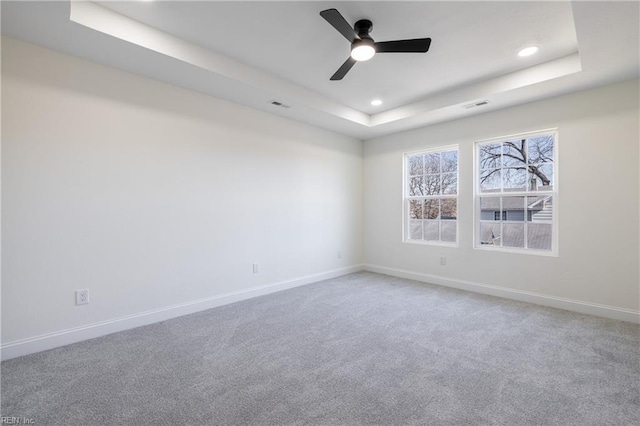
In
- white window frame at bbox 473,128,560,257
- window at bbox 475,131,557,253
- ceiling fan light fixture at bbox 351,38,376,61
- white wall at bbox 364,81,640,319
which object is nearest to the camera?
ceiling fan light fixture at bbox 351,38,376,61

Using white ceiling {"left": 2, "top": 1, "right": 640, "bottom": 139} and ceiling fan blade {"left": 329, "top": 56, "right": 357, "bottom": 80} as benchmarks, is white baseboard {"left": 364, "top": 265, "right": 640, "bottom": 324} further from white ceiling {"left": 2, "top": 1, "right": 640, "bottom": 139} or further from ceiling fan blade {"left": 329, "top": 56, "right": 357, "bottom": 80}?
ceiling fan blade {"left": 329, "top": 56, "right": 357, "bottom": 80}

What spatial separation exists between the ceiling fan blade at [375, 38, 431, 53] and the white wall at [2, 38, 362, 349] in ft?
6.90

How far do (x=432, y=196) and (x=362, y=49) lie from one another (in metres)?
3.01

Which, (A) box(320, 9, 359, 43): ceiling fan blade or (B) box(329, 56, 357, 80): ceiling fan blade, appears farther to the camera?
(B) box(329, 56, 357, 80): ceiling fan blade

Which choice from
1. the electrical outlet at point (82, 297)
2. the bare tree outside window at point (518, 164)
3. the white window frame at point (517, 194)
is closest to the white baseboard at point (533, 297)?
the white window frame at point (517, 194)

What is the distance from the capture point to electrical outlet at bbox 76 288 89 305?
262 centimetres

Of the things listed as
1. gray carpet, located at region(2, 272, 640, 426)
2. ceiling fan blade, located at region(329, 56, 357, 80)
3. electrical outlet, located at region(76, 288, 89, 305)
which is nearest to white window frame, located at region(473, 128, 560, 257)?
gray carpet, located at region(2, 272, 640, 426)

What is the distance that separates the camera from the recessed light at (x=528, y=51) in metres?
2.78

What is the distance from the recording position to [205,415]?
1657mm

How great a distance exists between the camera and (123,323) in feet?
9.31

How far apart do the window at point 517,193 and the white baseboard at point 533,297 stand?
0.57 meters

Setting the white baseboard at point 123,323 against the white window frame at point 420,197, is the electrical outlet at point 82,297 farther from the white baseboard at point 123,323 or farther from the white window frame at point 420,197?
the white window frame at point 420,197

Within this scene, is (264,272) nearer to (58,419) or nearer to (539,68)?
(58,419)

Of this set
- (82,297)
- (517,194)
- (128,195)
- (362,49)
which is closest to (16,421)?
(82,297)
